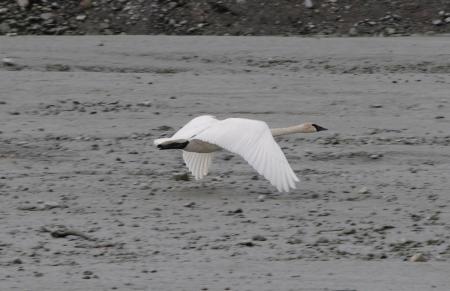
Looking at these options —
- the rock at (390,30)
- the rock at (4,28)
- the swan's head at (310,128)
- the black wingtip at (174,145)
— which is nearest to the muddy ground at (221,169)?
the swan's head at (310,128)

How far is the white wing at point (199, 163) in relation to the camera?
401 inches

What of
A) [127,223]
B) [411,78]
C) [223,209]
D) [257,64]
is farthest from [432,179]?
[257,64]

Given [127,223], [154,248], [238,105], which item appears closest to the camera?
[154,248]

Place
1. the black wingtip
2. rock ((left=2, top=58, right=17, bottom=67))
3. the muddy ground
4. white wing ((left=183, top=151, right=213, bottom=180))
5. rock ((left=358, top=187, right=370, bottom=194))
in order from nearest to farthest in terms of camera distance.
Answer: the muddy ground, rock ((left=358, top=187, right=370, bottom=194)), the black wingtip, white wing ((left=183, top=151, right=213, bottom=180)), rock ((left=2, top=58, right=17, bottom=67))

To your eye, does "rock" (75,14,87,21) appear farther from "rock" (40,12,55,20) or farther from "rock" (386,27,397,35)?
"rock" (386,27,397,35)

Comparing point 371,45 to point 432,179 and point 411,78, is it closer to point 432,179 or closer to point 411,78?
point 411,78

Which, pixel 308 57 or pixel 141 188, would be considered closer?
pixel 141 188

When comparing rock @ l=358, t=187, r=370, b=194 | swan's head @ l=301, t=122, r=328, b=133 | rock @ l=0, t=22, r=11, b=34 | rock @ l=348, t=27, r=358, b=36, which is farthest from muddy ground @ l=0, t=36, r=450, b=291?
rock @ l=348, t=27, r=358, b=36

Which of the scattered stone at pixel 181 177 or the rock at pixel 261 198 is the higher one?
the scattered stone at pixel 181 177

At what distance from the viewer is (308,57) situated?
15.0 metres

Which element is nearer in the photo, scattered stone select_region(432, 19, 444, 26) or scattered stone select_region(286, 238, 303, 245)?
scattered stone select_region(286, 238, 303, 245)

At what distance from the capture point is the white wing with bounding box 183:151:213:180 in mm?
10195

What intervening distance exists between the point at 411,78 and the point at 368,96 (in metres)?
0.92

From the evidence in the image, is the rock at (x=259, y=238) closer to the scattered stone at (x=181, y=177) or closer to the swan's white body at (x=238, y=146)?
the swan's white body at (x=238, y=146)
